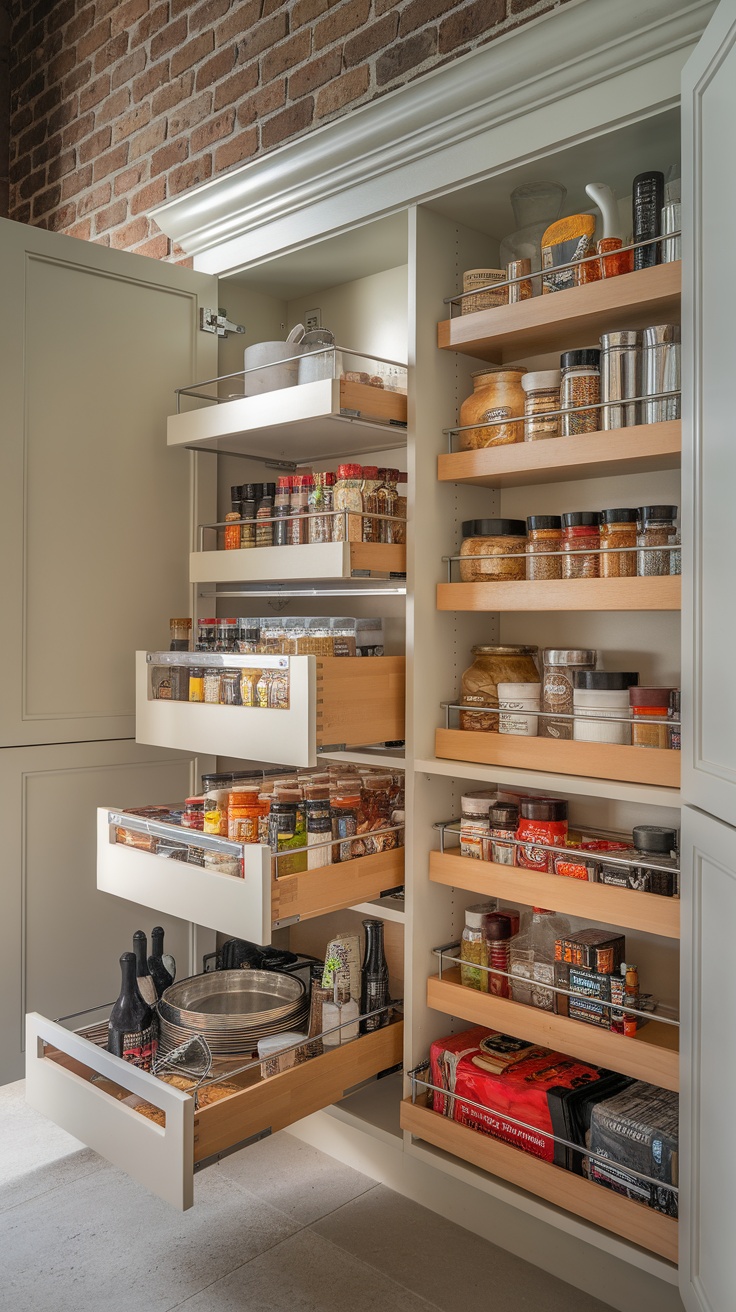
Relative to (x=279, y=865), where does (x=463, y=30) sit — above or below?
above

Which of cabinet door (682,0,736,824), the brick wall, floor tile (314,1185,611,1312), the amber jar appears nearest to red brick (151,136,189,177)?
the brick wall

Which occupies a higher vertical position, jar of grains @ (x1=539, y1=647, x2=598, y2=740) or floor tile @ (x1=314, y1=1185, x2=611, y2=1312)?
jar of grains @ (x1=539, y1=647, x2=598, y2=740)

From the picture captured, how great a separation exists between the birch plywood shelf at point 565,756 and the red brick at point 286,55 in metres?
1.76

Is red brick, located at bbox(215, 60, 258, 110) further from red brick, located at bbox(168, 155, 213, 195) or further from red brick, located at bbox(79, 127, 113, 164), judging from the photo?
red brick, located at bbox(79, 127, 113, 164)

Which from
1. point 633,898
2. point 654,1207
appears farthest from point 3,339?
point 654,1207

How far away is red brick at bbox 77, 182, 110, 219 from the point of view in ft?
10.3

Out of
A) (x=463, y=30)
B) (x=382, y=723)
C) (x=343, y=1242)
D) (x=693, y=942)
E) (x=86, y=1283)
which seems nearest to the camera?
(x=693, y=942)

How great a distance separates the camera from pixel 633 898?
1529mm

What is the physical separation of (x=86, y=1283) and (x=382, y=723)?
1104mm

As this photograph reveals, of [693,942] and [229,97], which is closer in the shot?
[693,942]

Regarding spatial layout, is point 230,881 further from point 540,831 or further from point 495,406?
point 495,406

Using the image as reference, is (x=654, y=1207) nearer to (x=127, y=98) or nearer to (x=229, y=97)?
(x=229, y=97)

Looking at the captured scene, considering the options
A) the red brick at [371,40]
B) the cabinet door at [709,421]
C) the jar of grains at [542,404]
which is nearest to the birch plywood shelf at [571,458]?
the jar of grains at [542,404]

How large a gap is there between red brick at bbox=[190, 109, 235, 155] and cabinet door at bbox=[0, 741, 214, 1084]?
1.71 m
